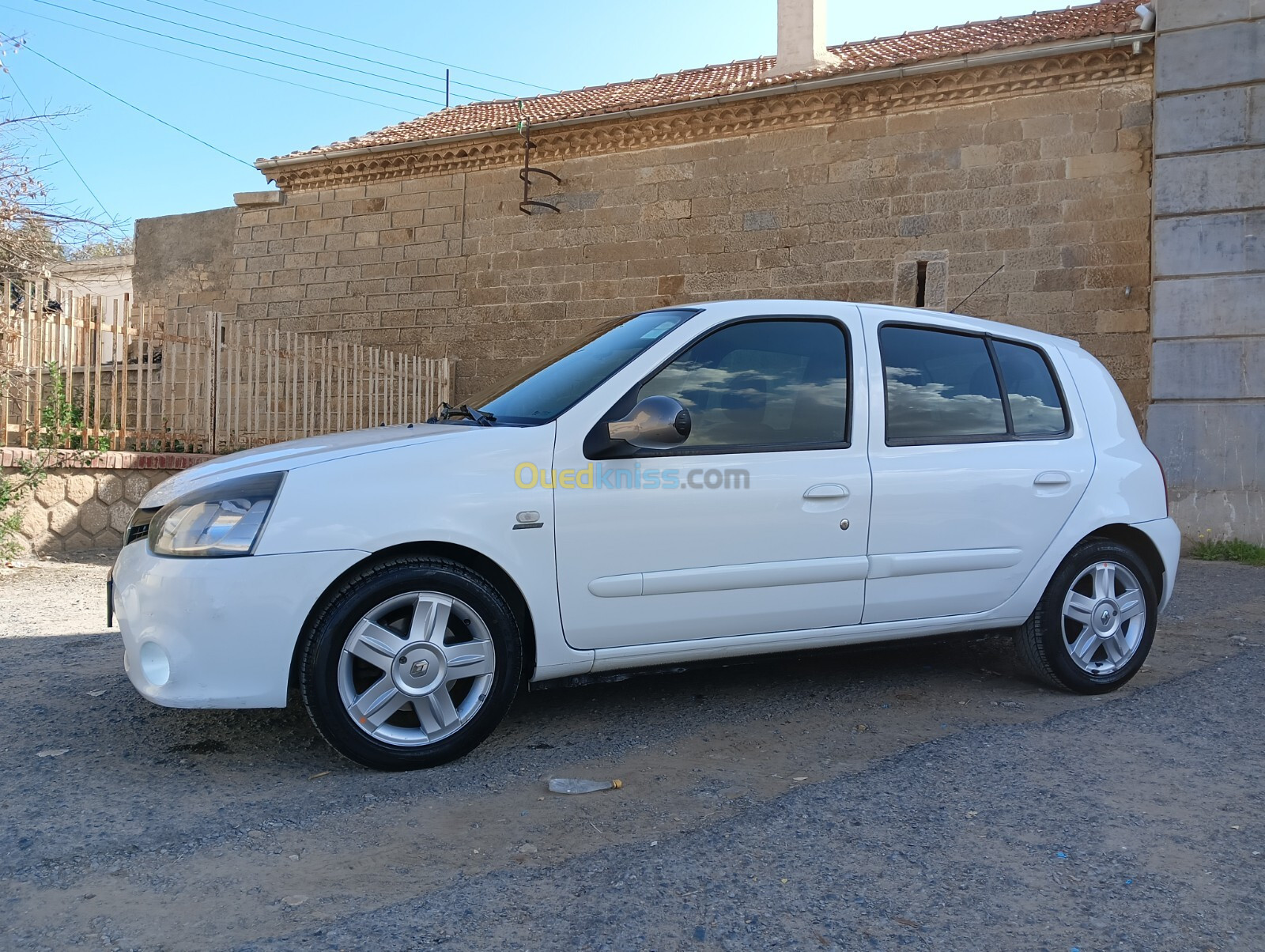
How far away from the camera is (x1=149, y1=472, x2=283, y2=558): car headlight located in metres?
3.12

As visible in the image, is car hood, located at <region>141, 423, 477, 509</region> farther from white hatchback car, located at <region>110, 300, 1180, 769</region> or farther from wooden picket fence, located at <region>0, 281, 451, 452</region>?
wooden picket fence, located at <region>0, 281, 451, 452</region>

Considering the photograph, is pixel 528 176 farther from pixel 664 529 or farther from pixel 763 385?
pixel 664 529

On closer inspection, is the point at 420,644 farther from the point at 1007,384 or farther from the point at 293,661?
the point at 1007,384

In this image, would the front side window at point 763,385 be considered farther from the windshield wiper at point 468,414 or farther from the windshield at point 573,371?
the windshield wiper at point 468,414

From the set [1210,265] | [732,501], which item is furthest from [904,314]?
[1210,265]

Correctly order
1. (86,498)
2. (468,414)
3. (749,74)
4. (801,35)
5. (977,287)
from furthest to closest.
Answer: (749,74), (801,35), (977,287), (86,498), (468,414)

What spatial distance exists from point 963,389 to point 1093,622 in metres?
1.16

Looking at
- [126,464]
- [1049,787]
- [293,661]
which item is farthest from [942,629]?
[126,464]

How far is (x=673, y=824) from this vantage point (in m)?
2.91

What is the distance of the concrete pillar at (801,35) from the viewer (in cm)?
1356

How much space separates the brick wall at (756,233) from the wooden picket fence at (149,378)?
2.45 meters

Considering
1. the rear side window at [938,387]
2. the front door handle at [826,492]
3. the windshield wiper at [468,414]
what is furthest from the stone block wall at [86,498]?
the rear side window at [938,387]

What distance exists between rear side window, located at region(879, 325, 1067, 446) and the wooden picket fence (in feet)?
22.2

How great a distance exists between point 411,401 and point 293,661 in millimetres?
10199
